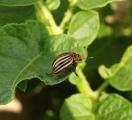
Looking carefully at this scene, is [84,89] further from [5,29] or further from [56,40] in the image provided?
[5,29]

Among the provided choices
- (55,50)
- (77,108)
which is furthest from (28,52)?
(77,108)

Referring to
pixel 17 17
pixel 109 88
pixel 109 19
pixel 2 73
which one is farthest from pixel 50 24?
pixel 109 19

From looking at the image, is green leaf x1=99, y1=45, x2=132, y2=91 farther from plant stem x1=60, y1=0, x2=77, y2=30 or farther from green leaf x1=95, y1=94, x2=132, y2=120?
plant stem x1=60, y1=0, x2=77, y2=30

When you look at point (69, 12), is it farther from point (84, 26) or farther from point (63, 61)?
point (63, 61)

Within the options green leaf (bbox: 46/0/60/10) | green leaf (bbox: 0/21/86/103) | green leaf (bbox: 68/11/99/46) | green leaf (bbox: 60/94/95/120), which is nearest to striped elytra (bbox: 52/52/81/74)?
green leaf (bbox: 0/21/86/103)

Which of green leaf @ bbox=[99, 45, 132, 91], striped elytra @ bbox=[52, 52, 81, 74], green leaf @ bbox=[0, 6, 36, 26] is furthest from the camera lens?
green leaf @ bbox=[99, 45, 132, 91]

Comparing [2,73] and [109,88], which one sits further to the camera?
[109,88]

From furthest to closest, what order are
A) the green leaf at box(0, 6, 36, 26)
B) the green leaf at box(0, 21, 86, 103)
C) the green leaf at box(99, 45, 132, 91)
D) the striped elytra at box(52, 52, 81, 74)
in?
the green leaf at box(99, 45, 132, 91) < the green leaf at box(0, 6, 36, 26) < the striped elytra at box(52, 52, 81, 74) < the green leaf at box(0, 21, 86, 103)
